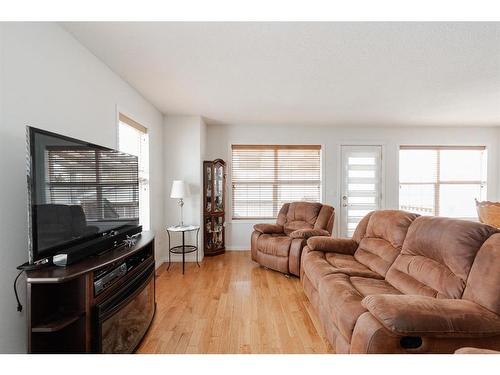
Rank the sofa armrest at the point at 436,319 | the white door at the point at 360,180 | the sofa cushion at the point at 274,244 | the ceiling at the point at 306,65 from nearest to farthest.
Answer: the sofa armrest at the point at 436,319, the ceiling at the point at 306,65, the sofa cushion at the point at 274,244, the white door at the point at 360,180

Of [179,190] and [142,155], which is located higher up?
[142,155]

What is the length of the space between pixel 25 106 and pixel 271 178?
3738 mm

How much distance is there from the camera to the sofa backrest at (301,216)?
150 inches

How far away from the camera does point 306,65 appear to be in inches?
88.7

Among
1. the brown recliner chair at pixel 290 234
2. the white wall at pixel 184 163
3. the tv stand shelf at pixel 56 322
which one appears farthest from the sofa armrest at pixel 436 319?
the white wall at pixel 184 163

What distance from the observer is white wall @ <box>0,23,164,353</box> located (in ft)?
4.28

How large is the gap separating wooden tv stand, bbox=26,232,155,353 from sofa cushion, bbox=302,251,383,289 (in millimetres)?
1553

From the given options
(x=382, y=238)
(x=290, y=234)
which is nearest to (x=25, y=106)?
(x=382, y=238)

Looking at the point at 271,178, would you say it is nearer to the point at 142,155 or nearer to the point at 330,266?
the point at 142,155

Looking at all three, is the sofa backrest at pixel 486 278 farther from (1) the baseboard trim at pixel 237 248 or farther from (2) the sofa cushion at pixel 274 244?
(1) the baseboard trim at pixel 237 248

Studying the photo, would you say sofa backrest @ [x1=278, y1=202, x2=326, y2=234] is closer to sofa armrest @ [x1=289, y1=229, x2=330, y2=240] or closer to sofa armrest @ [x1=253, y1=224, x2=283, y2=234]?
sofa armrest @ [x1=253, y1=224, x2=283, y2=234]

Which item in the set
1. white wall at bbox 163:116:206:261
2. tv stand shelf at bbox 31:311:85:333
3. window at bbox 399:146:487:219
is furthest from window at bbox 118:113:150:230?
window at bbox 399:146:487:219

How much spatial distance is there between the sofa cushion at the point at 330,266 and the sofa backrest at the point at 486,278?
0.77 metres

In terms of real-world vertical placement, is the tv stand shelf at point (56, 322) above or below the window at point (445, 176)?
below
